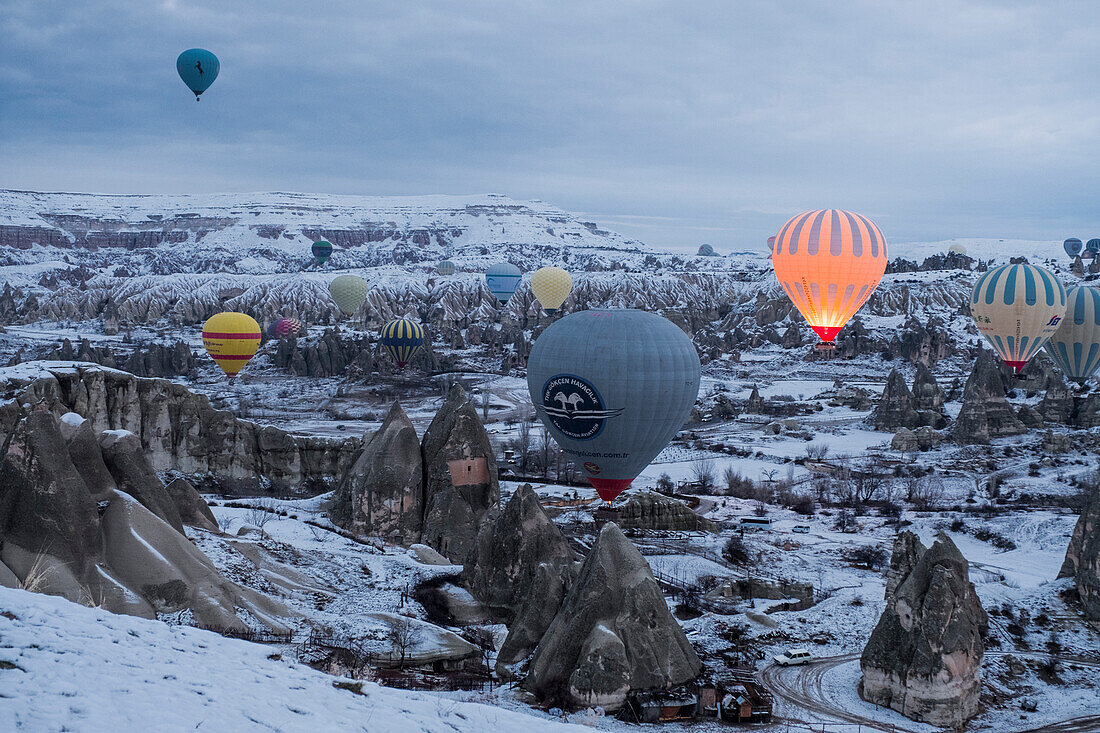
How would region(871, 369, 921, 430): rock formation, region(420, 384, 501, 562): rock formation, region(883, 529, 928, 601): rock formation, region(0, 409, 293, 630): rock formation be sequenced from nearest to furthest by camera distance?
region(0, 409, 293, 630): rock formation, region(883, 529, 928, 601): rock formation, region(420, 384, 501, 562): rock formation, region(871, 369, 921, 430): rock formation

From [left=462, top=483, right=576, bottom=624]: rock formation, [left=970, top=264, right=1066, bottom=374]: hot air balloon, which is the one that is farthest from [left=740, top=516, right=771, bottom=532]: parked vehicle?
[left=970, top=264, right=1066, bottom=374]: hot air balloon

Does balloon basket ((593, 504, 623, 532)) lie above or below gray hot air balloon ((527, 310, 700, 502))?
below

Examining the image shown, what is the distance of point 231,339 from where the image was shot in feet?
217

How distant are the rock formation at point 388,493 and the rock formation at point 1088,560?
18.8 meters

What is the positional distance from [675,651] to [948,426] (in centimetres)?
4822

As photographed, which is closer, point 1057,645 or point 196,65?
point 1057,645

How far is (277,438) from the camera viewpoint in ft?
136

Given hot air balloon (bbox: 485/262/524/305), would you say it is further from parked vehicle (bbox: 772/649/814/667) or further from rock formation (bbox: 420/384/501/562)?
parked vehicle (bbox: 772/649/814/667)

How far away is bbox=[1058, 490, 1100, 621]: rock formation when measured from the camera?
85.1ft

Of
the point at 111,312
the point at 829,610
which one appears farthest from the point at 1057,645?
the point at 111,312

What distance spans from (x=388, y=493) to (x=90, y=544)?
12853 millimetres

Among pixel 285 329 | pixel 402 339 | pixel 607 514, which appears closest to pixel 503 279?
pixel 285 329

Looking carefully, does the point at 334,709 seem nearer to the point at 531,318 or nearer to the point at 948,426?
the point at 948,426

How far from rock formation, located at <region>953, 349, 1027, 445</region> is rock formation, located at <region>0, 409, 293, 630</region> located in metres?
47.3
